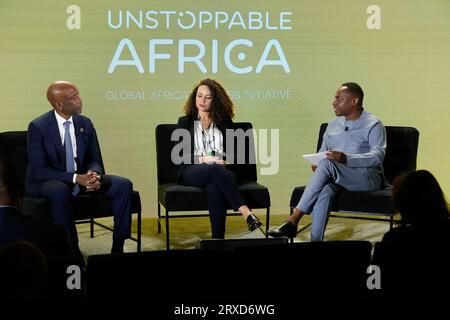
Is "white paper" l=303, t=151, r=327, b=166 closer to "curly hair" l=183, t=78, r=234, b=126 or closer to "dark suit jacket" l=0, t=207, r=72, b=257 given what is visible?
"curly hair" l=183, t=78, r=234, b=126

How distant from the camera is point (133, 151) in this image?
19.7 ft

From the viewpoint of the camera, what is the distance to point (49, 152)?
4520mm

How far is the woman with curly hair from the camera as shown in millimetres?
4629

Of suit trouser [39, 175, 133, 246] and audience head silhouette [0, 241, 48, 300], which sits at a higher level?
audience head silhouette [0, 241, 48, 300]

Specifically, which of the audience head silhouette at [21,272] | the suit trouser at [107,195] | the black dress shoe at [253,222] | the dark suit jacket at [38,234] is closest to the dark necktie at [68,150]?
the suit trouser at [107,195]

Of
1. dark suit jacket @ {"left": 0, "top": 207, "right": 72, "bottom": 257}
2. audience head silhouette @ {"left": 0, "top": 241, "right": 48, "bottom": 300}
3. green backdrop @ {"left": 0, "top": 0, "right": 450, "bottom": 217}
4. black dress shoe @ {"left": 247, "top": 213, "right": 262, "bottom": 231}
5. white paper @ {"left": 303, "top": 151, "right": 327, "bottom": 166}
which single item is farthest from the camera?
green backdrop @ {"left": 0, "top": 0, "right": 450, "bottom": 217}

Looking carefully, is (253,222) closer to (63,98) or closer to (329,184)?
(329,184)

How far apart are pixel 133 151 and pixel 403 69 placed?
2.45m

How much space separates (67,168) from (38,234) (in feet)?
7.73

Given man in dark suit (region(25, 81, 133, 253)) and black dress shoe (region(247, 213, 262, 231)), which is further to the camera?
black dress shoe (region(247, 213, 262, 231))

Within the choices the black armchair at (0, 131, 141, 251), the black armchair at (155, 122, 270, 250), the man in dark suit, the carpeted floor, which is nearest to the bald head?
the man in dark suit

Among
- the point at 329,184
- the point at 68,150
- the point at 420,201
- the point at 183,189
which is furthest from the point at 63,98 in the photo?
the point at 420,201

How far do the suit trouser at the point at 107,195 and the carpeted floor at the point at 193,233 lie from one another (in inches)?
16.2
